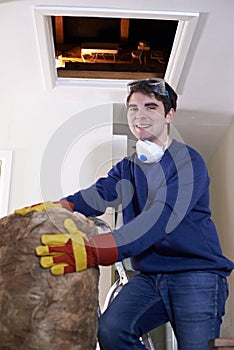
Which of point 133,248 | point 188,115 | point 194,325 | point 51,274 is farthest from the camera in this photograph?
point 188,115

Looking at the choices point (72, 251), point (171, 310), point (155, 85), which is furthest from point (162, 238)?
point (155, 85)

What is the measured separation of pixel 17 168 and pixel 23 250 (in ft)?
7.10

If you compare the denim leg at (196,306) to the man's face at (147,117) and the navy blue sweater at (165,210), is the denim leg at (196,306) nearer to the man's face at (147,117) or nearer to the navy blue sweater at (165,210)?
the navy blue sweater at (165,210)

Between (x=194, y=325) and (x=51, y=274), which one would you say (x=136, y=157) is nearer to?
(x=194, y=325)

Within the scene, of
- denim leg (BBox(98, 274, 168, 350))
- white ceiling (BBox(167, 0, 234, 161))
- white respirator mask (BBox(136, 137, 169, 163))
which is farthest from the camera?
white ceiling (BBox(167, 0, 234, 161))

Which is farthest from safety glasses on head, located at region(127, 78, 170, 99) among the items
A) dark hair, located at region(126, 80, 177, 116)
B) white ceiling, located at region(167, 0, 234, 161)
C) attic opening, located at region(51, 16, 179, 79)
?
attic opening, located at region(51, 16, 179, 79)

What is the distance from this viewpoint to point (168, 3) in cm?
249

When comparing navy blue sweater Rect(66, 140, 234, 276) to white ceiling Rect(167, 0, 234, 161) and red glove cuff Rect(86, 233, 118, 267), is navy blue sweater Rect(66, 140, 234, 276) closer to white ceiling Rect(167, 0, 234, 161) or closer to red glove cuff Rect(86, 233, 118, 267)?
red glove cuff Rect(86, 233, 118, 267)

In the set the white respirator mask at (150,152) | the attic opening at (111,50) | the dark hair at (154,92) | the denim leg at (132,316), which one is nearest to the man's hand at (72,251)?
the denim leg at (132,316)

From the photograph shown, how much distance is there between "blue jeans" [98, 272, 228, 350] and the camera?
56.4 inches

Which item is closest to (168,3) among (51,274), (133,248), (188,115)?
(188,115)

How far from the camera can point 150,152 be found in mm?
1619

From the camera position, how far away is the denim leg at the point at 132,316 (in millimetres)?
1444

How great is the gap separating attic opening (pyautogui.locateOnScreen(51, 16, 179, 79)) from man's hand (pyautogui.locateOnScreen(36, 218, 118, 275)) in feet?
7.20
